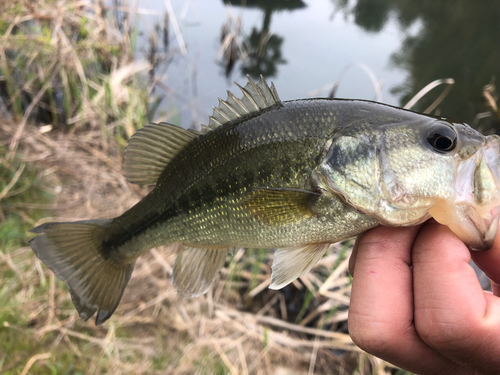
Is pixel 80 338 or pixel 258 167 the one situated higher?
pixel 258 167

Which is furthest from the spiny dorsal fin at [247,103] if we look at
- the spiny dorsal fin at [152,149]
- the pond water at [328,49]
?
the pond water at [328,49]

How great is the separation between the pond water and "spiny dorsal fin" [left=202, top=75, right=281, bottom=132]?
12.4 ft

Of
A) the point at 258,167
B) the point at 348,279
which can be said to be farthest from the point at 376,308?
Result: the point at 348,279

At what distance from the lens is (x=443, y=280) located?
959mm

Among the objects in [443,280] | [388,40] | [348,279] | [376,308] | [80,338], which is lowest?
[80,338]

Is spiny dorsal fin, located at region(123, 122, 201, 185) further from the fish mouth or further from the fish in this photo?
the fish mouth

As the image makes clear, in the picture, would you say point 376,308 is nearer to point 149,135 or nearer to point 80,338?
point 149,135

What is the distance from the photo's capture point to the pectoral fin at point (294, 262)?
124 centimetres

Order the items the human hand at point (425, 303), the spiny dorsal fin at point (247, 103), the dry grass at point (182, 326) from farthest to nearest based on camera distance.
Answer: the dry grass at point (182, 326)
the spiny dorsal fin at point (247, 103)
the human hand at point (425, 303)

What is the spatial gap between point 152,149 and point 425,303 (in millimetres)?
1179

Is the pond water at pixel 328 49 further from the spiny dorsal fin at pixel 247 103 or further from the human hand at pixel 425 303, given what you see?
the human hand at pixel 425 303

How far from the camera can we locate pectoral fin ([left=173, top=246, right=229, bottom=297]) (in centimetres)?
147

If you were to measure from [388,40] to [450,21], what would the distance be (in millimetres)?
3646

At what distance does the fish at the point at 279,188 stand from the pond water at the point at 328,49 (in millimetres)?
3685
